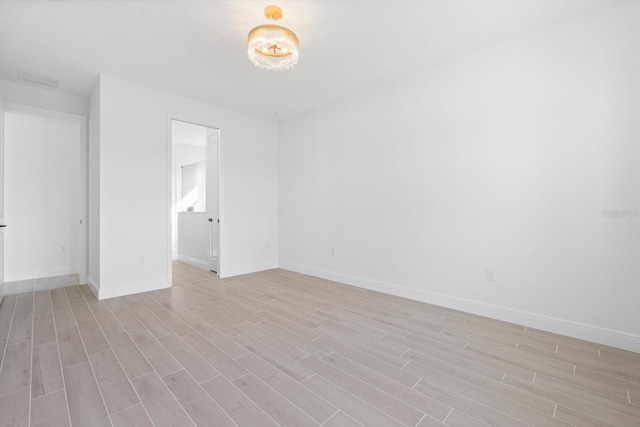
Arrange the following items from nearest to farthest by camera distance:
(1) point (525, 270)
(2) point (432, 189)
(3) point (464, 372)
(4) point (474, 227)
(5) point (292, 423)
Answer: (5) point (292, 423)
(3) point (464, 372)
(1) point (525, 270)
(4) point (474, 227)
(2) point (432, 189)

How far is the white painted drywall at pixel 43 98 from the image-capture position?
3.52m

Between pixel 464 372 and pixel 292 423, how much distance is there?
47.1 inches

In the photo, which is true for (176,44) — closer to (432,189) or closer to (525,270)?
(432,189)

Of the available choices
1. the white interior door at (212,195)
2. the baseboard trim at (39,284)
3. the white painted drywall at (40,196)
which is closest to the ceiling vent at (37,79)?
the white painted drywall at (40,196)

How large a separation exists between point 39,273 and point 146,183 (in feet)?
9.14

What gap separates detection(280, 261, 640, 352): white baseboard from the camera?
7.23 feet

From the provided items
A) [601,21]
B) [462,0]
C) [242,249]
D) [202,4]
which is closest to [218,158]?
[242,249]

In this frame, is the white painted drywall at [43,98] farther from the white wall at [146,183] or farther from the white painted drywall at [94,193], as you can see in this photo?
the white wall at [146,183]

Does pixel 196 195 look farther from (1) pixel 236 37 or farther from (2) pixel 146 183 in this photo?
(1) pixel 236 37

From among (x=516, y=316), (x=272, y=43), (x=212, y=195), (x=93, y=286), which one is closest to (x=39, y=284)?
(x=93, y=286)

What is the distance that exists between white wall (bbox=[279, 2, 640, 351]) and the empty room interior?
0.06ft

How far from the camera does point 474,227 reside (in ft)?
9.63

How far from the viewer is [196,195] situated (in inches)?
259

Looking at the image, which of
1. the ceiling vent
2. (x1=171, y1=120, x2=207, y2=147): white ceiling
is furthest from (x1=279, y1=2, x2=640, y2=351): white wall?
the ceiling vent
